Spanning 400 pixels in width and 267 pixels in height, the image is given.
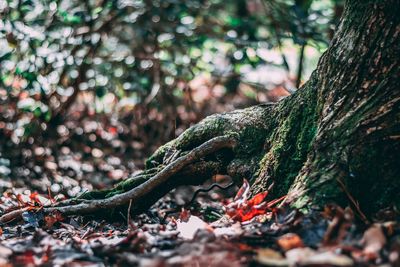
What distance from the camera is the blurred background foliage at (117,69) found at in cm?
471

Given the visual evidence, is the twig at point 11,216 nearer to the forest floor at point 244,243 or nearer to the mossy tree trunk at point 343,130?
the forest floor at point 244,243

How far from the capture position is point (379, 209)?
221cm

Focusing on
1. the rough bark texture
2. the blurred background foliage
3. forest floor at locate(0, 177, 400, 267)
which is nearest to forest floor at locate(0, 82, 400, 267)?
forest floor at locate(0, 177, 400, 267)

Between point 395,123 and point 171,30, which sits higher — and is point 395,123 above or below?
below

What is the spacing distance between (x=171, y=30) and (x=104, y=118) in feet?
5.10

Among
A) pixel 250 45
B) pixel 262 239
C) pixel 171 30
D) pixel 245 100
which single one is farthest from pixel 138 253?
pixel 245 100

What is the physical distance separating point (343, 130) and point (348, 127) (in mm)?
28

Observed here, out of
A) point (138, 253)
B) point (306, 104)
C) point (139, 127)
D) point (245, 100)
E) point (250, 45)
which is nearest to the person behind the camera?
point (138, 253)

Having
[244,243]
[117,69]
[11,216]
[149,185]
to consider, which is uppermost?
[117,69]

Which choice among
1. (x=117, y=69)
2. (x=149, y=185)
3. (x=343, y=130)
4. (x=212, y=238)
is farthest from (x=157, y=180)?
(x=117, y=69)

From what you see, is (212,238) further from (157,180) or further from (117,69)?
(117,69)

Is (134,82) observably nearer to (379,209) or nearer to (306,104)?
(306,104)

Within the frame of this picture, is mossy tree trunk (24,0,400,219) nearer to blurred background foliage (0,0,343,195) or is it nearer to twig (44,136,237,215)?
twig (44,136,237,215)

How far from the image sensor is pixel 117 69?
5754mm
